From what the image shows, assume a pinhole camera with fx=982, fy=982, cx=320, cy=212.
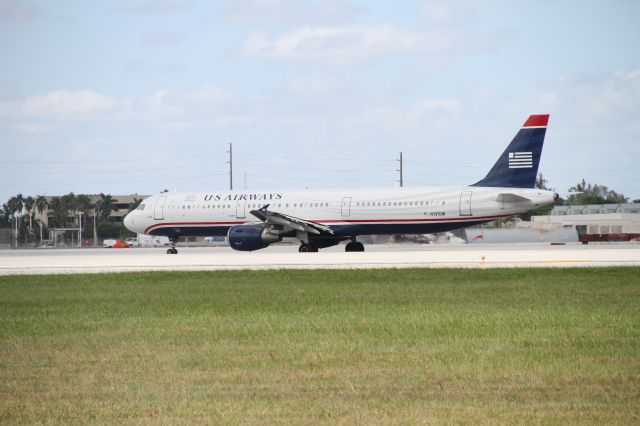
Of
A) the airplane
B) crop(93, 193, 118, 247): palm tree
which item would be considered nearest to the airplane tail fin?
the airplane

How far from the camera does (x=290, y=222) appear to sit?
44.9m

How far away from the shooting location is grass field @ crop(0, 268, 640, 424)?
8.83 metres

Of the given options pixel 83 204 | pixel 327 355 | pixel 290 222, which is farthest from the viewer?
pixel 83 204

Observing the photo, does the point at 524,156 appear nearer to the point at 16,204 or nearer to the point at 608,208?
the point at 608,208

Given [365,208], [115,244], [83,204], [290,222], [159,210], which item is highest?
Result: [83,204]

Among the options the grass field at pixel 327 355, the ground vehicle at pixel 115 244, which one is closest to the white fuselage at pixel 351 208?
the grass field at pixel 327 355

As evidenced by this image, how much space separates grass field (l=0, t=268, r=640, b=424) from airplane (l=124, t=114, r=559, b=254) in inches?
884

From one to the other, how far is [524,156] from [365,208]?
7.49 m

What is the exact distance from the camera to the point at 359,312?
53.3 feet

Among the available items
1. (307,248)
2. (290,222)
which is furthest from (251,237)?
(307,248)

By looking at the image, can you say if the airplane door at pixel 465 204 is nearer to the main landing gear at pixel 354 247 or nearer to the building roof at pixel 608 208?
the main landing gear at pixel 354 247

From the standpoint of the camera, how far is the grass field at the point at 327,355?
8.83 meters

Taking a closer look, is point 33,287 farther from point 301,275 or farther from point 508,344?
point 508,344

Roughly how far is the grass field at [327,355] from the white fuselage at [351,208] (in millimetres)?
22241
